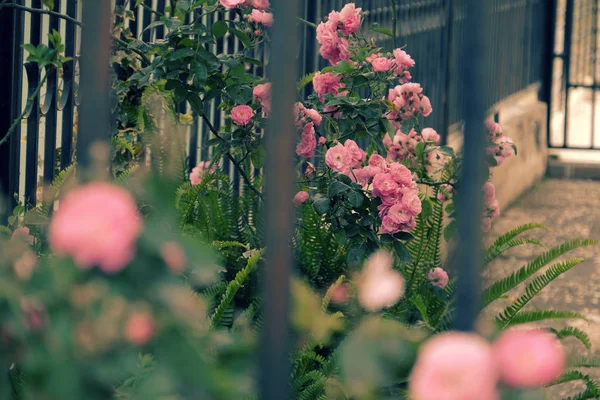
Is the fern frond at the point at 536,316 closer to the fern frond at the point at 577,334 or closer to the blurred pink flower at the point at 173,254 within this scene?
the fern frond at the point at 577,334

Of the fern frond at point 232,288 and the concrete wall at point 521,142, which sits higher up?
the concrete wall at point 521,142

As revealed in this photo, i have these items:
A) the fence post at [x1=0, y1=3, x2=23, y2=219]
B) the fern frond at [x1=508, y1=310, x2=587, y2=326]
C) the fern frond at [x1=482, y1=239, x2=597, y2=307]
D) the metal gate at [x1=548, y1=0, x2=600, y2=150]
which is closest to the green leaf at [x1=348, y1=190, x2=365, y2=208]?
the fern frond at [x1=482, y1=239, x2=597, y2=307]

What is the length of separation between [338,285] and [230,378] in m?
1.99

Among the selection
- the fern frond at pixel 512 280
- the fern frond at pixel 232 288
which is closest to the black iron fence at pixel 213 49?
the fern frond at pixel 512 280

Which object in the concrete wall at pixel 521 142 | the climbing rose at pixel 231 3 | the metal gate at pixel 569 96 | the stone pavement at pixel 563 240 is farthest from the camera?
the metal gate at pixel 569 96

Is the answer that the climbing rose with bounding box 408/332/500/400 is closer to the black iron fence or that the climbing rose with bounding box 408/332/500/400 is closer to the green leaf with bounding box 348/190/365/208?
the black iron fence

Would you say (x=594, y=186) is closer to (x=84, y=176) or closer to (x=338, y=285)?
(x=338, y=285)

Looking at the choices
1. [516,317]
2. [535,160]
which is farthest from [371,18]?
[535,160]

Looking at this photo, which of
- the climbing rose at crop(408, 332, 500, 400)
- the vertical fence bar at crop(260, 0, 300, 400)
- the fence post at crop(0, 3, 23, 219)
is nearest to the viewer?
the climbing rose at crop(408, 332, 500, 400)

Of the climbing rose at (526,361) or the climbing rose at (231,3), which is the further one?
the climbing rose at (231,3)

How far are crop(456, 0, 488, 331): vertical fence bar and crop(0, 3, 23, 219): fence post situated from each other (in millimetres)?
2508

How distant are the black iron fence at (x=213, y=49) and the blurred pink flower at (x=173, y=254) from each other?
32 cm

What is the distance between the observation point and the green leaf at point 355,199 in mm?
3019

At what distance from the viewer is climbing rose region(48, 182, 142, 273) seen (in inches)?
34.4
